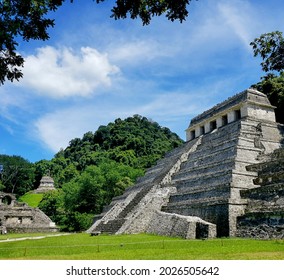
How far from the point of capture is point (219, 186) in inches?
734

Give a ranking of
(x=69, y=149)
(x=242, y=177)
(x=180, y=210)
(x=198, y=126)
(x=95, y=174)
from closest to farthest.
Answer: (x=242, y=177) → (x=180, y=210) → (x=198, y=126) → (x=95, y=174) → (x=69, y=149)

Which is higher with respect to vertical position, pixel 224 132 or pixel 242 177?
pixel 224 132

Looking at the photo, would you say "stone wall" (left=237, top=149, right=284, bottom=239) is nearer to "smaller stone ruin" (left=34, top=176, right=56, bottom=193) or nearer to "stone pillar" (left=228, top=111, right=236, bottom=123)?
"stone pillar" (left=228, top=111, right=236, bottom=123)

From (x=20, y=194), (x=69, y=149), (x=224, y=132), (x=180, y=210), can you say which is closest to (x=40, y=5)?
(x=180, y=210)

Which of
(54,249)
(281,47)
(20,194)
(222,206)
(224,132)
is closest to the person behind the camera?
(54,249)

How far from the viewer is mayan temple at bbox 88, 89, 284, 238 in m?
16.5

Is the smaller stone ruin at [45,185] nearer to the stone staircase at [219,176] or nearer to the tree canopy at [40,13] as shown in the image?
the stone staircase at [219,176]

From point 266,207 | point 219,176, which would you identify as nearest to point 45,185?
point 219,176

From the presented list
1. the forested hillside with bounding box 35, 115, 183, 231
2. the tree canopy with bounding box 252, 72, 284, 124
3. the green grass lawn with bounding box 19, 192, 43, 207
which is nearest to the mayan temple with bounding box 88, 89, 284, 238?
the tree canopy with bounding box 252, 72, 284, 124

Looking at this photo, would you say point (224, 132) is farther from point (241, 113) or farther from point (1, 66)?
point (1, 66)

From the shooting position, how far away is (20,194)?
7212 centimetres

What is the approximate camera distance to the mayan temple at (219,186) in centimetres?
1655

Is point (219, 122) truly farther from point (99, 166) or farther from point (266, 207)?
point (99, 166)

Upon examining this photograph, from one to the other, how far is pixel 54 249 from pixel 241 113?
1936cm
